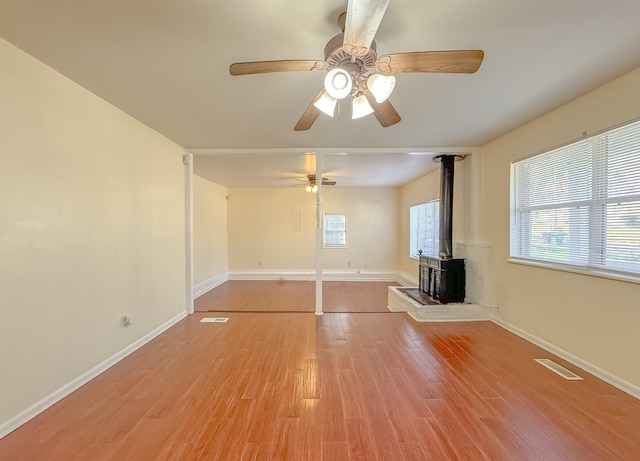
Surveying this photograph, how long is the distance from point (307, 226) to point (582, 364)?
5.81m

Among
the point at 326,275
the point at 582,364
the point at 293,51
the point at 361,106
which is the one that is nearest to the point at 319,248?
the point at 361,106

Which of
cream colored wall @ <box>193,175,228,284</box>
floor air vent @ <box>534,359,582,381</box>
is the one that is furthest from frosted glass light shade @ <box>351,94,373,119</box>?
cream colored wall @ <box>193,175,228,284</box>

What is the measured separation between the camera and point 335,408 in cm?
195

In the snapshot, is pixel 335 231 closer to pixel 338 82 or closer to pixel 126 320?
pixel 126 320

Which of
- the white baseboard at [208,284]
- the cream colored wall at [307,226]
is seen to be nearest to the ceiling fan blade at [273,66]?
the white baseboard at [208,284]

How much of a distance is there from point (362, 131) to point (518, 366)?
2.93 metres

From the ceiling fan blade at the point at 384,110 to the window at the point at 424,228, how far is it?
11.5 feet

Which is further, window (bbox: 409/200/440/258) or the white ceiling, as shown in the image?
window (bbox: 409/200/440/258)

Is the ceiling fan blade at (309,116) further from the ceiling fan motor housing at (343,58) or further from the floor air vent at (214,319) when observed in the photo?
the floor air vent at (214,319)

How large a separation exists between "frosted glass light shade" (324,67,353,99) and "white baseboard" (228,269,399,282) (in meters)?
5.99

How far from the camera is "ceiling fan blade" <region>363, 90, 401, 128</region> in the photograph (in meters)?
1.78

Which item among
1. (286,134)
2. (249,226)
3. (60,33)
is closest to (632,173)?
(286,134)

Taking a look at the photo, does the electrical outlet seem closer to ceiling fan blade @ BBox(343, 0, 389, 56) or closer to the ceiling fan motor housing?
the ceiling fan motor housing

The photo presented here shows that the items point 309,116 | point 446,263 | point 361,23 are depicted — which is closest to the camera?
point 361,23
